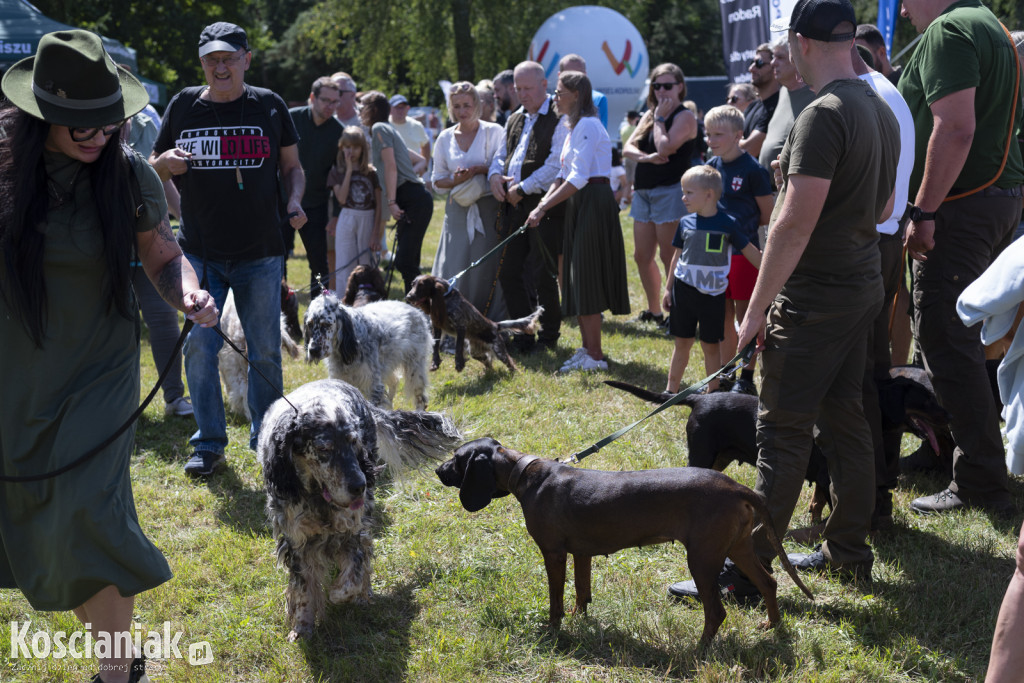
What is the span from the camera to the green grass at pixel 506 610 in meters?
3.09

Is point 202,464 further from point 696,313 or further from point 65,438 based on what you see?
point 696,313

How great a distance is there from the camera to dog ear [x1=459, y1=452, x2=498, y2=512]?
3.29m

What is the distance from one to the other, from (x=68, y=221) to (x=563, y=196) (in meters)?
4.45

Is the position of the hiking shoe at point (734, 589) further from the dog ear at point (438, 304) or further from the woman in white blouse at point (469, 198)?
the woman in white blouse at point (469, 198)

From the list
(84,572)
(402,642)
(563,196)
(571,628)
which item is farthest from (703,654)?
(563,196)

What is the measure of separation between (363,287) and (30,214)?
14.2 ft

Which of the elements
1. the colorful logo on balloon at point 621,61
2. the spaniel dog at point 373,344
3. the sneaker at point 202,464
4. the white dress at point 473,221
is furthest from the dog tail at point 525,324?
the colorful logo on balloon at point 621,61

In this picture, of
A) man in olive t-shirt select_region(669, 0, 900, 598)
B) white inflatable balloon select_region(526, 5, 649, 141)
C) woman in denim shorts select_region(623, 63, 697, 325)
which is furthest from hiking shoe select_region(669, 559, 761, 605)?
white inflatable balloon select_region(526, 5, 649, 141)

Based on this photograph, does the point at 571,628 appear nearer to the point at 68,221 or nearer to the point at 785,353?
the point at 785,353

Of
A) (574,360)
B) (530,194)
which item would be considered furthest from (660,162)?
(574,360)

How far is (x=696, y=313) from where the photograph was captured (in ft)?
18.9

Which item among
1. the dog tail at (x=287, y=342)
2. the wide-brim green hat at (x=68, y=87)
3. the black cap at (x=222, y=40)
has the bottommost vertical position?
the dog tail at (x=287, y=342)

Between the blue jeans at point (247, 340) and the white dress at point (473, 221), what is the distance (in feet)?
9.43

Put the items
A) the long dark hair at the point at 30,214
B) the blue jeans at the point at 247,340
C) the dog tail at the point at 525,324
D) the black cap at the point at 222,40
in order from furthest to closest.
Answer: the dog tail at the point at 525,324 → the blue jeans at the point at 247,340 → the black cap at the point at 222,40 → the long dark hair at the point at 30,214
